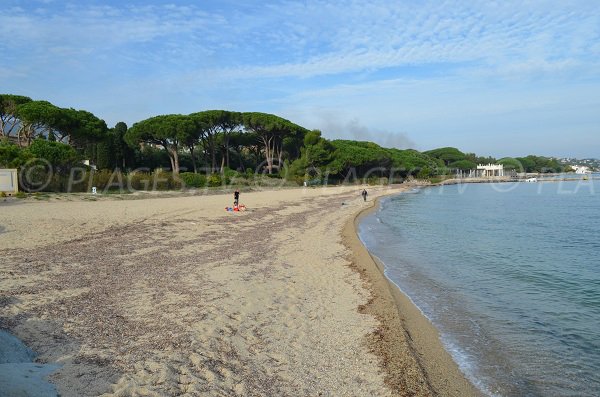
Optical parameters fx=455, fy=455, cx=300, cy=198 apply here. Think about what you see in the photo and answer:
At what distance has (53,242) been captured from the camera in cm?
1288

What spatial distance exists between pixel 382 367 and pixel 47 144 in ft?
102

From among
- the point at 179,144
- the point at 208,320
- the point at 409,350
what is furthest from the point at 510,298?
the point at 179,144

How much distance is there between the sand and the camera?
5.01m

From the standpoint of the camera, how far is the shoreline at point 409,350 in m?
5.46

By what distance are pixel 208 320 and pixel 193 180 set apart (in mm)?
36797

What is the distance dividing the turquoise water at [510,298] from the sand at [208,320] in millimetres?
669

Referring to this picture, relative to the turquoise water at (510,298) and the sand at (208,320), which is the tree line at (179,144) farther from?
the turquoise water at (510,298)

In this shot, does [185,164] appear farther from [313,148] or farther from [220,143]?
[313,148]

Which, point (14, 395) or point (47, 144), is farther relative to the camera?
point (47, 144)

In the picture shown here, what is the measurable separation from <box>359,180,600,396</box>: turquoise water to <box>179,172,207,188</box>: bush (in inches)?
918

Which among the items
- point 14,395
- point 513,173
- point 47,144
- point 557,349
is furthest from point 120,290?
point 513,173

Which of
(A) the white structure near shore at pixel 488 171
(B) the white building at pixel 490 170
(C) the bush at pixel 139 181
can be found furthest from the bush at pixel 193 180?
(B) the white building at pixel 490 170

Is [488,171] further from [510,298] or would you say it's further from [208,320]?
[208,320]

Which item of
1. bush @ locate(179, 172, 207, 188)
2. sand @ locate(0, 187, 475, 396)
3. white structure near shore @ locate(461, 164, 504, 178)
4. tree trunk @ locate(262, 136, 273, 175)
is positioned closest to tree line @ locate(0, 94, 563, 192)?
tree trunk @ locate(262, 136, 273, 175)
